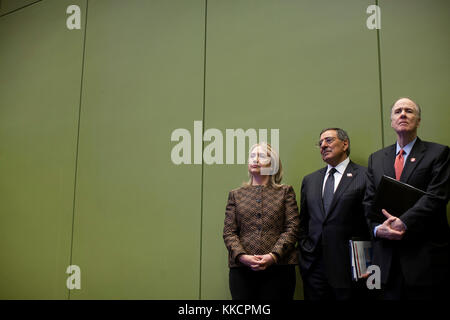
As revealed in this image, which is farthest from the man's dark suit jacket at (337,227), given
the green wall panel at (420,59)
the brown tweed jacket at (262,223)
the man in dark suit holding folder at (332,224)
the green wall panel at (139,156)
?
the green wall panel at (139,156)

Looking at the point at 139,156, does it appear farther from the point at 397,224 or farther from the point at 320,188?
the point at 397,224

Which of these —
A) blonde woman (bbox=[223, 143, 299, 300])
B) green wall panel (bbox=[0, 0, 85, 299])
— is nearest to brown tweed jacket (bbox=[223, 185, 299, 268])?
blonde woman (bbox=[223, 143, 299, 300])

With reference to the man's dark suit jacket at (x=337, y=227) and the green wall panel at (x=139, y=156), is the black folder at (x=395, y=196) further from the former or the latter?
the green wall panel at (x=139, y=156)

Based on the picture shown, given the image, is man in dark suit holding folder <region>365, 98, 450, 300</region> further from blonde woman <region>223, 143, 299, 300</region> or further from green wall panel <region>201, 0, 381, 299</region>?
green wall panel <region>201, 0, 381, 299</region>

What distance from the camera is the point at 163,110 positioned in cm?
412

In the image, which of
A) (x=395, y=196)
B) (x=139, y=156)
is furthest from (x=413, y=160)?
(x=139, y=156)

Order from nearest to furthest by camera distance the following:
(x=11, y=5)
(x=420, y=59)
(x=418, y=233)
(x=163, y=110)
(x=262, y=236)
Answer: (x=418, y=233) < (x=262, y=236) < (x=420, y=59) < (x=163, y=110) < (x=11, y=5)

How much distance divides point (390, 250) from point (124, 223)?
2581mm

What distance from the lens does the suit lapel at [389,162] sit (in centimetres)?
257

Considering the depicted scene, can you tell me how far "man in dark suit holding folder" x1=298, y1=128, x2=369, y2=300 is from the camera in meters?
2.65

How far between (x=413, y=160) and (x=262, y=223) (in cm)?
101

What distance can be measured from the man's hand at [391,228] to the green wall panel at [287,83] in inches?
34.0

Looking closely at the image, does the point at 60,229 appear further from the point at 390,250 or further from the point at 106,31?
the point at 390,250

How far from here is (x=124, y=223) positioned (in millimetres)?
4141
